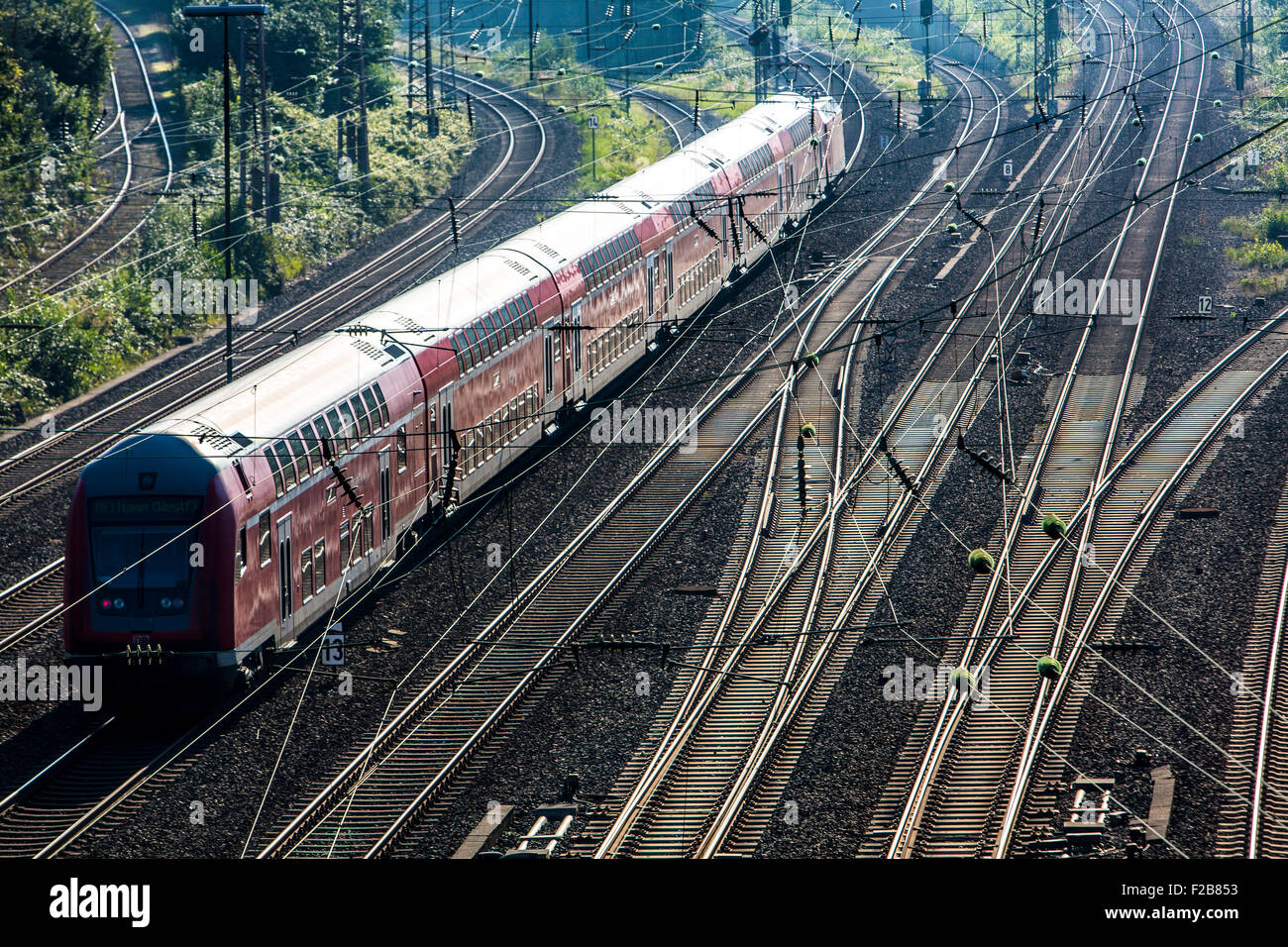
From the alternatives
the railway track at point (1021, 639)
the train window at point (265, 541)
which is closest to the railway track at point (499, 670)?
the train window at point (265, 541)

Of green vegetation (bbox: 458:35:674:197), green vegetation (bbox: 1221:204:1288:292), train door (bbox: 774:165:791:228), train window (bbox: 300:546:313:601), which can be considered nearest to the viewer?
train window (bbox: 300:546:313:601)

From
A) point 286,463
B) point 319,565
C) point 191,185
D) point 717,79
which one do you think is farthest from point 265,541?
point 717,79

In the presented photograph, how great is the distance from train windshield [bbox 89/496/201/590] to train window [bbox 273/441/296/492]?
1.88 meters

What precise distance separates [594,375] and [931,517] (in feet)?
32.1

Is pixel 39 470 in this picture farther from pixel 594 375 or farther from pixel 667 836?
pixel 667 836

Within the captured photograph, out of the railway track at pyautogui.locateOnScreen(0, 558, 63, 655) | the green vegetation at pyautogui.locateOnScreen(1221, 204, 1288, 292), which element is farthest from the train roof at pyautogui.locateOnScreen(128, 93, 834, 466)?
the green vegetation at pyautogui.locateOnScreen(1221, 204, 1288, 292)

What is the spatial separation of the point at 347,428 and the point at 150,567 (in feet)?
15.0

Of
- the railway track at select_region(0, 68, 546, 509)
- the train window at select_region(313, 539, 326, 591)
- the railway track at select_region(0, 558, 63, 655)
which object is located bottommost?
the railway track at select_region(0, 68, 546, 509)

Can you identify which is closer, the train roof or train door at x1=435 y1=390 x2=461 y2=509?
the train roof

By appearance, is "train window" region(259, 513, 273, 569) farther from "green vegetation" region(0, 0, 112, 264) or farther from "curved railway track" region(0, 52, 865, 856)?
"green vegetation" region(0, 0, 112, 264)

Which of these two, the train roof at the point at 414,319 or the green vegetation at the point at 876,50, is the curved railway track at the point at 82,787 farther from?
the green vegetation at the point at 876,50

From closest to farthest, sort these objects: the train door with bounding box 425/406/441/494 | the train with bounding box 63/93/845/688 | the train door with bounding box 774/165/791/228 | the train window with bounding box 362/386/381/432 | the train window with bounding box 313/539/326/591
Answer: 1. the train with bounding box 63/93/845/688
2. the train window with bounding box 313/539/326/591
3. the train window with bounding box 362/386/381/432
4. the train door with bounding box 425/406/441/494
5. the train door with bounding box 774/165/791/228

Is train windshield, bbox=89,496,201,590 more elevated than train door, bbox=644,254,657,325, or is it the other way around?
train windshield, bbox=89,496,201,590

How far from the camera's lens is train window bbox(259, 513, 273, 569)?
867 inches
